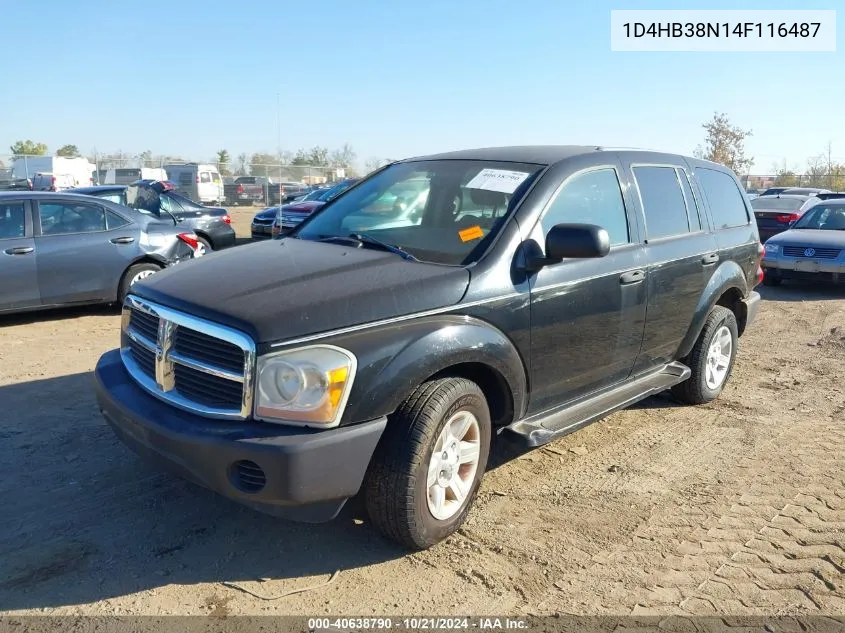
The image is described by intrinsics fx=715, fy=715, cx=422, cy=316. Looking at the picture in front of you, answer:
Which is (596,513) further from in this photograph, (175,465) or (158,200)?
(158,200)

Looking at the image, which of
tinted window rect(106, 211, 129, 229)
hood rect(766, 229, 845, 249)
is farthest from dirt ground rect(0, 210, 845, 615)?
hood rect(766, 229, 845, 249)

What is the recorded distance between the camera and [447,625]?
289cm

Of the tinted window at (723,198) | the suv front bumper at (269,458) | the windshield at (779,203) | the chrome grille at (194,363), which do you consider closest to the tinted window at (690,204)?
the tinted window at (723,198)

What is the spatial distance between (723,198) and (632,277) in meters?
1.99

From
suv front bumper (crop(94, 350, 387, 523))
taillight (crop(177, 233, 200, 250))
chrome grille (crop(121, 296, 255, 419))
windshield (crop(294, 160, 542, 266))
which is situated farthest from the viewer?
taillight (crop(177, 233, 200, 250))

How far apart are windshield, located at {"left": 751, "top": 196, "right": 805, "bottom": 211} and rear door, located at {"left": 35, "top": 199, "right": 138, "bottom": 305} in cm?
1333

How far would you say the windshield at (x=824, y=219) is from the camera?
12.3 m

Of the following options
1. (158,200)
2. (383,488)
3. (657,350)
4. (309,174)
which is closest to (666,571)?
(383,488)

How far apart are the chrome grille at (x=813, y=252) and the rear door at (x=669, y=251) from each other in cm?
722

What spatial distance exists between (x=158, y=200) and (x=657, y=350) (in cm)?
1074

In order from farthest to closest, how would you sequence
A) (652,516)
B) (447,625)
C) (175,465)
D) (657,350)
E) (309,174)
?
(309,174) < (657,350) < (652,516) < (175,465) < (447,625)

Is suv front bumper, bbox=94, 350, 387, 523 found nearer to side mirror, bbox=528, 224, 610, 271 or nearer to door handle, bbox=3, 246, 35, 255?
side mirror, bbox=528, 224, 610, 271

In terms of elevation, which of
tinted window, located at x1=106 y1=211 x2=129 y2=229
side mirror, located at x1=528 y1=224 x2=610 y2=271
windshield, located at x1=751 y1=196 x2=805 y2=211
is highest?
windshield, located at x1=751 y1=196 x2=805 y2=211

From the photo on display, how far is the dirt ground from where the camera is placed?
3.06 metres
